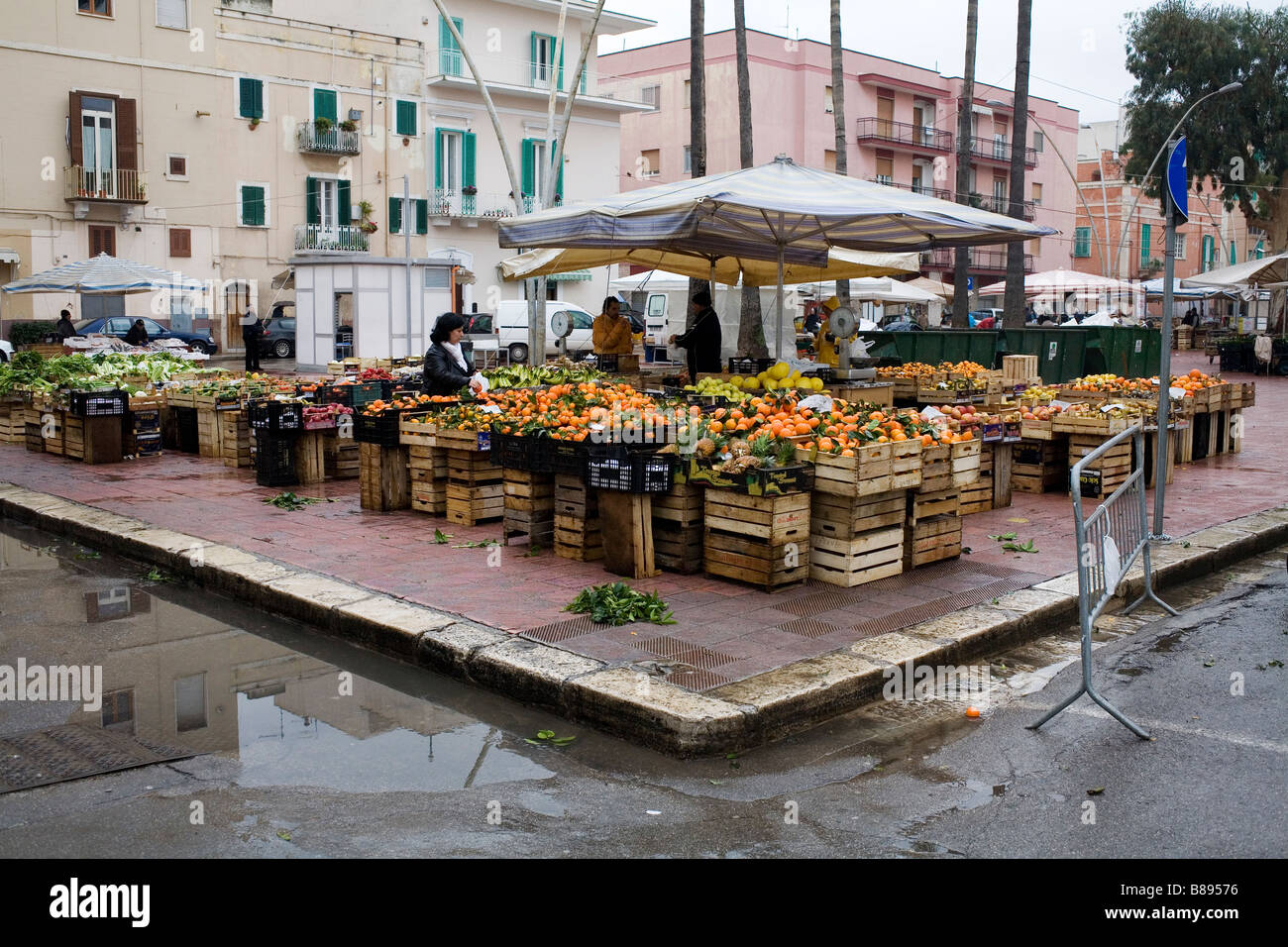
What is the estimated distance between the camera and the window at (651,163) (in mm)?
53500

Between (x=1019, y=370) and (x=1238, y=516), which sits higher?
(x=1019, y=370)

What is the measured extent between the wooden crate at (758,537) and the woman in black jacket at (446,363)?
364 cm

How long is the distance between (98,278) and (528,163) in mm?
19301

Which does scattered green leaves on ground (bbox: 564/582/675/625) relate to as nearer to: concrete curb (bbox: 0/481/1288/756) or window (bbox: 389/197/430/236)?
concrete curb (bbox: 0/481/1288/756)

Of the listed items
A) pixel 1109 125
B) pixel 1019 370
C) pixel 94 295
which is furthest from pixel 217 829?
pixel 1109 125

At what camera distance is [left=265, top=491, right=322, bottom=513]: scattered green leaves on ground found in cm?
1055

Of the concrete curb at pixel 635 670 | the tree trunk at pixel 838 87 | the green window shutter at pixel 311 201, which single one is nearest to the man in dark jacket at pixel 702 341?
the concrete curb at pixel 635 670

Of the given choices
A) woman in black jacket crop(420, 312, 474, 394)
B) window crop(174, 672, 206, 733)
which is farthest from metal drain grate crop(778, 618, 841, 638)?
woman in black jacket crop(420, 312, 474, 394)

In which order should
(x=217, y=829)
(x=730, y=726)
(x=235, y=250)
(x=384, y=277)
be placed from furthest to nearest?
(x=235, y=250), (x=384, y=277), (x=730, y=726), (x=217, y=829)

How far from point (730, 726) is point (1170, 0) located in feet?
143

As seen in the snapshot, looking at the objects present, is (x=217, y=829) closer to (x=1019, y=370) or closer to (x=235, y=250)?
(x=1019, y=370)

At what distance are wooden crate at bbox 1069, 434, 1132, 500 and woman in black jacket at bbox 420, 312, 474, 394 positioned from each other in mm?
5619

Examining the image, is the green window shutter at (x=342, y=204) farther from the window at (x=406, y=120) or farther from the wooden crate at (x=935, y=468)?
the wooden crate at (x=935, y=468)

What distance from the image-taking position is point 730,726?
5223 millimetres
